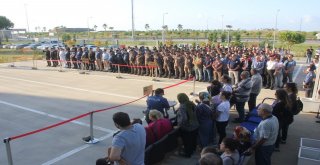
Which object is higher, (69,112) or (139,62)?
(139,62)

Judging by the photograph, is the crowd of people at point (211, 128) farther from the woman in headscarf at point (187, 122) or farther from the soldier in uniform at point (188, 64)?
the soldier in uniform at point (188, 64)

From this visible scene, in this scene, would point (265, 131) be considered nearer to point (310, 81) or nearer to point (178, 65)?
point (310, 81)

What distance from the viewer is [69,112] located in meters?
11.2

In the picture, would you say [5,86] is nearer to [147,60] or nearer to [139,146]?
[147,60]

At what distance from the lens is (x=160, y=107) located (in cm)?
766

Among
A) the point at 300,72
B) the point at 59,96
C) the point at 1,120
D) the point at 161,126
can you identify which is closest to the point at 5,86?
the point at 59,96

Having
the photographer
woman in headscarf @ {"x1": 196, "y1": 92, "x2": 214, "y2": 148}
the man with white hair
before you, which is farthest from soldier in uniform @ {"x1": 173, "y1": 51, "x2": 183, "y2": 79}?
the man with white hair

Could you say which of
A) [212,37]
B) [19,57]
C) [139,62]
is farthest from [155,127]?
[212,37]

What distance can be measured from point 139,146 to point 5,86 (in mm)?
15513

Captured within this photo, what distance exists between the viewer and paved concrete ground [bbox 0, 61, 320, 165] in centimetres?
742

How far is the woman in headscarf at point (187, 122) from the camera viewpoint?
6578 millimetres

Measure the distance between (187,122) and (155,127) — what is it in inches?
31.8

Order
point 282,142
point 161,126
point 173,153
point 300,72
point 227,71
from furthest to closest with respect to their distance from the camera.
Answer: point 300,72, point 227,71, point 282,142, point 173,153, point 161,126

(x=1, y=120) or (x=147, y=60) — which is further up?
(x=147, y=60)
